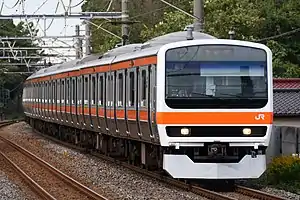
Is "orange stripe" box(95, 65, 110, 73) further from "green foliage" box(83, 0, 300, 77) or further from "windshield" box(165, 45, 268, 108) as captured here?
"green foliage" box(83, 0, 300, 77)

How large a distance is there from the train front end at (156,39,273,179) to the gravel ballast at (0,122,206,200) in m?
0.62

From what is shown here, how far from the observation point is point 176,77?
1405 centimetres

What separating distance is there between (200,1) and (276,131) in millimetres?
3456

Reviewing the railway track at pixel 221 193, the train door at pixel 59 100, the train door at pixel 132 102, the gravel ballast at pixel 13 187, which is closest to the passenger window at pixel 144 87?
the train door at pixel 132 102

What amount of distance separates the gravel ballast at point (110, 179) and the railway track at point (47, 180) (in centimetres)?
31

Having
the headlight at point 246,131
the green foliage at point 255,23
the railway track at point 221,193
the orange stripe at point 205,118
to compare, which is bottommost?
the railway track at point 221,193

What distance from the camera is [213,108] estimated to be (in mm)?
13922

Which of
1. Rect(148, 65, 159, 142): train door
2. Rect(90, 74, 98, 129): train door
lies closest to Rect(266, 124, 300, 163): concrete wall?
Rect(148, 65, 159, 142): train door

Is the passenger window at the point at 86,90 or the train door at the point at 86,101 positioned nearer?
the train door at the point at 86,101

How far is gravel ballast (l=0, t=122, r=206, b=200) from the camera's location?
14.1m

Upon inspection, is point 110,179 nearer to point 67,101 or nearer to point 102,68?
point 102,68

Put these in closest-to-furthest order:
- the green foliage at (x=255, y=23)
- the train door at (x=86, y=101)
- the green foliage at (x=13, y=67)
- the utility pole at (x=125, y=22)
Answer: the train door at (x=86, y=101) < the utility pole at (x=125, y=22) < the green foliage at (x=255, y=23) < the green foliage at (x=13, y=67)

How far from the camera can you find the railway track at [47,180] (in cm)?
1427

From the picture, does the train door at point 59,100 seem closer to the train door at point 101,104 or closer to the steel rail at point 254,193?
the train door at point 101,104
